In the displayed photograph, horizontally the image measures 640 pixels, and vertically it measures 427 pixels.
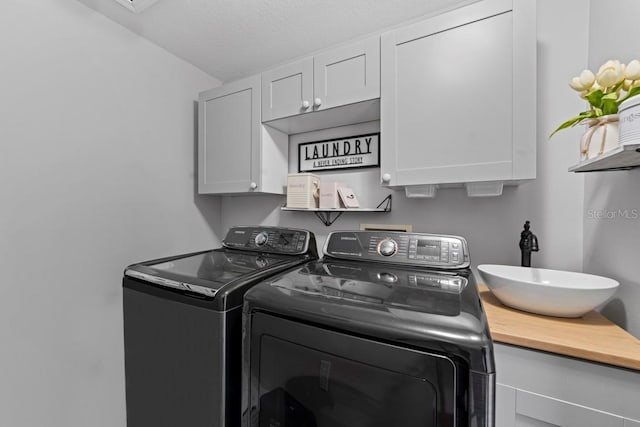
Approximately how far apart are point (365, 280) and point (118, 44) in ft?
6.75

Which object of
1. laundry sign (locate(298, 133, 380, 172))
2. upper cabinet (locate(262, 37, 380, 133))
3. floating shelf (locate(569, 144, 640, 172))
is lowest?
floating shelf (locate(569, 144, 640, 172))

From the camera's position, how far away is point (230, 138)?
194cm

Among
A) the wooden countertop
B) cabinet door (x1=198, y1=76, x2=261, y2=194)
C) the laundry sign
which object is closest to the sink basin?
the wooden countertop

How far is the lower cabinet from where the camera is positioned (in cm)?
70

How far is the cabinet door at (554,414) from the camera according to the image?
2.36 feet

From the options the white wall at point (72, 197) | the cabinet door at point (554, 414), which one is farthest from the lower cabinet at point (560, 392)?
the white wall at point (72, 197)

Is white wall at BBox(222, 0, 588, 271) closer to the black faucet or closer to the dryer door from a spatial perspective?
the black faucet

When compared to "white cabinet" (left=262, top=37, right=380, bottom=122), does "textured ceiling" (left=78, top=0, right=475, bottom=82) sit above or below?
above

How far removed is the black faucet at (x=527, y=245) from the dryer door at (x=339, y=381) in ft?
3.22

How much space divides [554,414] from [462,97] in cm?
118

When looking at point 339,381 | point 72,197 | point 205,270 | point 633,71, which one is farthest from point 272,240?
point 633,71

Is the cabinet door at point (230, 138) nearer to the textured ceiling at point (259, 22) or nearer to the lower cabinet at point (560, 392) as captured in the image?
the textured ceiling at point (259, 22)

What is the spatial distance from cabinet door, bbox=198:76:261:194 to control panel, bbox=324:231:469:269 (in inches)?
32.3

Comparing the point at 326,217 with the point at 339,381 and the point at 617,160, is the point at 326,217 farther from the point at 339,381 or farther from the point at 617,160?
the point at 617,160
